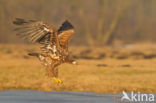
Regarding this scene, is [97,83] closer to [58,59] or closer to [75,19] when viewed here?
[58,59]

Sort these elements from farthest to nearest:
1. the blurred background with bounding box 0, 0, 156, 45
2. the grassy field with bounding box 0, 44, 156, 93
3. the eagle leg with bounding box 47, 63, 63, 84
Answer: the blurred background with bounding box 0, 0, 156, 45 → the grassy field with bounding box 0, 44, 156, 93 → the eagle leg with bounding box 47, 63, 63, 84

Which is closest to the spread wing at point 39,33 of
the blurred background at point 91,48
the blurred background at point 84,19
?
the blurred background at point 91,48

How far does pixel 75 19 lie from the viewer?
56531 millimetres

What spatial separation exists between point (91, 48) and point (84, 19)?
8970mm

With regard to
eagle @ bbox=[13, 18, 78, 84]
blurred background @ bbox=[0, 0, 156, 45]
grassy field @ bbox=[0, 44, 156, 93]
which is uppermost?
blurred background @ bbox=[0, 0, 156, 45]

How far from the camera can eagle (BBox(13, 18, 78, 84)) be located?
41.4 ft

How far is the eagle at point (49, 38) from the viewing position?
12.6 metres

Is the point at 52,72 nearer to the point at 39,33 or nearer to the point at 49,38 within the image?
the point at 49,38

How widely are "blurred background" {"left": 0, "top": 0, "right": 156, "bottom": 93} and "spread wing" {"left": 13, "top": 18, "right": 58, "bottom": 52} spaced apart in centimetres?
145

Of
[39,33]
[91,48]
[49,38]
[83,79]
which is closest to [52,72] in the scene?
[49,38]

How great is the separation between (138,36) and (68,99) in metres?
52.3

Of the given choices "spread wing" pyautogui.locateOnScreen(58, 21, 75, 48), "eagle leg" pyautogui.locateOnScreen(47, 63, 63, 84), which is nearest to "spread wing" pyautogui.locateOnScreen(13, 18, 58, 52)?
"spread wing" pyautogui.locateOnScreen(58, 21, 75, 48)

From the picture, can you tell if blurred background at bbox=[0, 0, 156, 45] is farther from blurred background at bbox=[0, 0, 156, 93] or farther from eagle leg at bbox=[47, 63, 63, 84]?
eagle leg at bbox=[47, 63, 63, 84]

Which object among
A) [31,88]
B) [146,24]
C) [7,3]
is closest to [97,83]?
[31,88]
